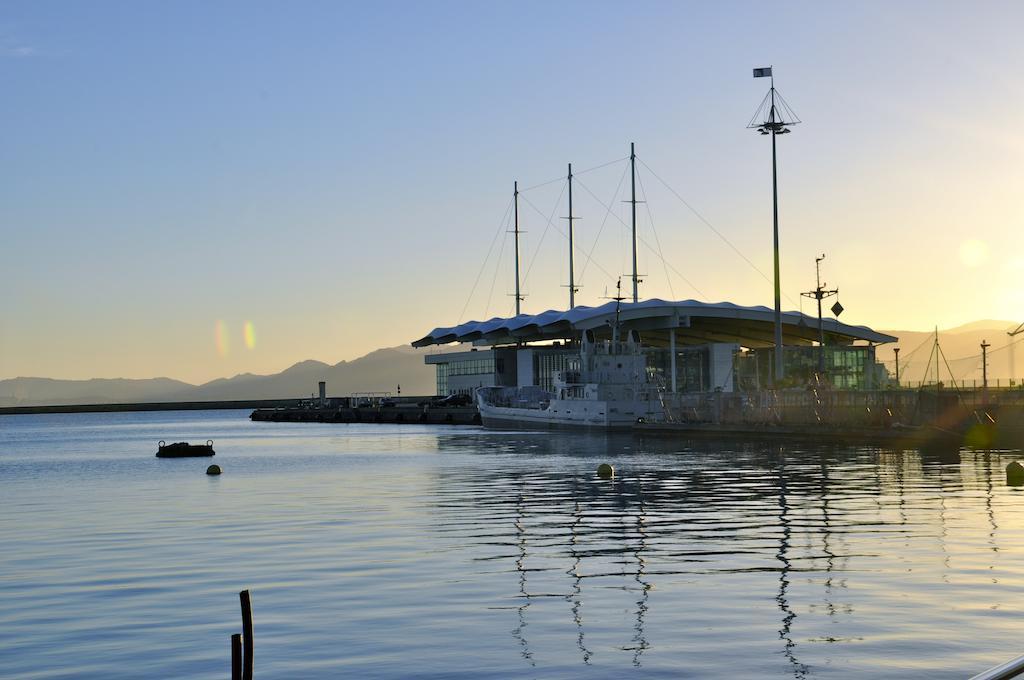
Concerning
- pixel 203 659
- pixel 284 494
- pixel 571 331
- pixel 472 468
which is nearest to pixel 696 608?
pixel 203 659

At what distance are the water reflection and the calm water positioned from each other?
0.37 feet

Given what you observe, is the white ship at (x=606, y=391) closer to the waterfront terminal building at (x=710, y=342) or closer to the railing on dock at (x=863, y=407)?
the railing on dock at (x=863, y=407)

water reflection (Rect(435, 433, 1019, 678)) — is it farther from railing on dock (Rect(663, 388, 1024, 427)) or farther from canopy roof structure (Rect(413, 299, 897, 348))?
canopy roof structure (Rect(413, 299, 897, 348))

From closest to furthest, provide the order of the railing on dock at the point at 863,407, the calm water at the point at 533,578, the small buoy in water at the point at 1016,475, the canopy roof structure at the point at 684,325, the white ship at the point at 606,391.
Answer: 1. the calm water at the point at 533,578
2. the small buoy in water at the point at 1016,475
3. the railing on dock at the point at 863,407
4. the white ship at the point at 606,391
5. the canopy roof structure at the point at 684,325

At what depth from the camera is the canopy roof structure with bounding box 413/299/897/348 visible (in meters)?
144

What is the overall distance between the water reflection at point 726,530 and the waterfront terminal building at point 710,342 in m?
72.9

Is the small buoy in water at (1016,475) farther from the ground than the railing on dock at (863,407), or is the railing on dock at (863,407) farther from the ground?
the railing on dock at (863,407)

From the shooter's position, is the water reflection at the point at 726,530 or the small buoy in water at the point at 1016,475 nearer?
the water reflection at the point at 726,530

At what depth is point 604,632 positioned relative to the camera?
20.4 meters

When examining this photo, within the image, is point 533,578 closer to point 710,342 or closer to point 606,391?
point 606,391

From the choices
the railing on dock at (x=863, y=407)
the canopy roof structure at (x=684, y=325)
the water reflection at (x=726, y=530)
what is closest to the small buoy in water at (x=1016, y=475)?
the water reflection at (x=726, y=530)

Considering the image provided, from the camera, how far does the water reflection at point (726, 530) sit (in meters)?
22.1

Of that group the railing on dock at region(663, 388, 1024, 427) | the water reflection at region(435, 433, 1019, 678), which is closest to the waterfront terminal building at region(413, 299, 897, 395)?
the railing on dock at region(663, 388, 1024, 427)

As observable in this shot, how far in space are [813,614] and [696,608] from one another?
6.91ft
